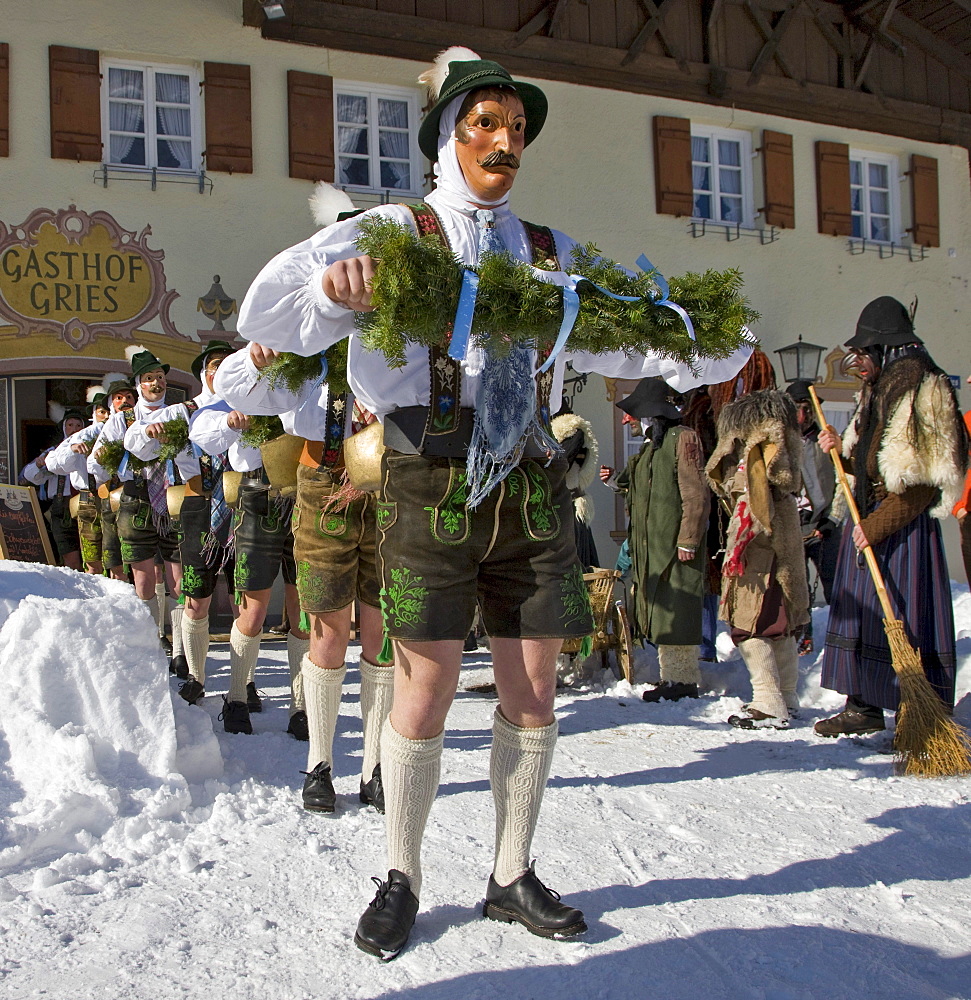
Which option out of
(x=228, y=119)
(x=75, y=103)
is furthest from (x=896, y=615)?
(x=75, y=103)

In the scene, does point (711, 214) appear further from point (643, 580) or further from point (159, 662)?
point (159, 662)

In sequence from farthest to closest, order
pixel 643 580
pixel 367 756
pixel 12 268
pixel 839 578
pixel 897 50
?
pixel 897 50 → pixel 12 268 → pixel 643 580 → pixel 839 578 → pixel 367 756

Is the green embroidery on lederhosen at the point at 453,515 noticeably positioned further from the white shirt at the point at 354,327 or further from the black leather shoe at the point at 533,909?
the black leather shoe at the point at 533,909

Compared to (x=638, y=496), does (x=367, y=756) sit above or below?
below

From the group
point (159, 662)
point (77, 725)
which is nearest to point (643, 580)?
point (159, 662)

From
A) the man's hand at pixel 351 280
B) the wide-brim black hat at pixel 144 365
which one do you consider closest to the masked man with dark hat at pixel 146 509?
the wide-brim black hat at pixel 144 365

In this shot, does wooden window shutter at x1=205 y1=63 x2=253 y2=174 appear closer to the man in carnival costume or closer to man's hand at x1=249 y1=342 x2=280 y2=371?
man's hand at x1=249 y1=342 x2=280 y2=371

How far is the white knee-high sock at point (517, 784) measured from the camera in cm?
244

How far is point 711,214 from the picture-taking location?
40.3ft

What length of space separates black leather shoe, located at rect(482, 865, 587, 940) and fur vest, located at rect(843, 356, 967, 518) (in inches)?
104

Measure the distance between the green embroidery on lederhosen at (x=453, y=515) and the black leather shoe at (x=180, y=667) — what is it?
4.20 meters

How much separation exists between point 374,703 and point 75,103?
855 centimetres

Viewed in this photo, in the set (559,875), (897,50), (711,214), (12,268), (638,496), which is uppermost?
(897,50)

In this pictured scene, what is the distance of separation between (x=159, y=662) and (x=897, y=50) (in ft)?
43.6
